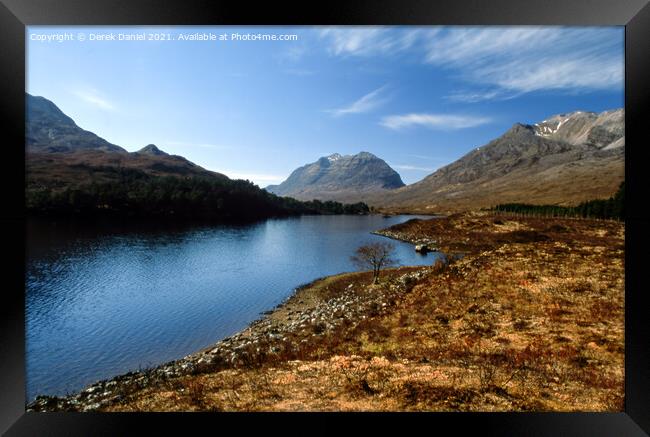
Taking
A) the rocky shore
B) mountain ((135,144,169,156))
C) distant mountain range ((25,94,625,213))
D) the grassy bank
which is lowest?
the rocky shore

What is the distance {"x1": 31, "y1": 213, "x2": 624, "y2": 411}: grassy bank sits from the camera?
6926 millimetres

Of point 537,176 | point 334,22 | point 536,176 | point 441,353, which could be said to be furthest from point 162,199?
point 536,176

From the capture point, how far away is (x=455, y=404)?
21.5ft

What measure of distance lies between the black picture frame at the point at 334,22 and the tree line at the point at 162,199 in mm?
29474

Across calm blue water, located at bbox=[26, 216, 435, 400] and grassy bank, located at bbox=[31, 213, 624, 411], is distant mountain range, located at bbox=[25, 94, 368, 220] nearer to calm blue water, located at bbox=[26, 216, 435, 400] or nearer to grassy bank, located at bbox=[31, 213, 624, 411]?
calm blue water, located at bbox=[26, 216, 435, 400]

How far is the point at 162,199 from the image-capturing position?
222 feet

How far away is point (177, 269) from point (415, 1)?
32.5 metres

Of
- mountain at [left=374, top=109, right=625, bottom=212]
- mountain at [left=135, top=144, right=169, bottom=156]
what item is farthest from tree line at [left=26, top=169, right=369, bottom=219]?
mountain at [left=374, top=109, right=625, bottom=212]

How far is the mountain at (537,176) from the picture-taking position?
325ft

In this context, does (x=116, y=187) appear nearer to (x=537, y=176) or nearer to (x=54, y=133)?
(x=54, y=133)

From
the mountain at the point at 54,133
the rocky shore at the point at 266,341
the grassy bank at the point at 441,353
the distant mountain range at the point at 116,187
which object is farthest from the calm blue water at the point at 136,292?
the mountain at the point at 54,133

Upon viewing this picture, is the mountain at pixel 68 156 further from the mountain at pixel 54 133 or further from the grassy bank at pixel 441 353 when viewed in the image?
the grassy bank at pixel 441 353

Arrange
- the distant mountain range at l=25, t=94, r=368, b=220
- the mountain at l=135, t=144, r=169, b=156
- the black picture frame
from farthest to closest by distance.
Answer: the mountain at l=135, t=144, r=169, b=156, the distant mountain range at l=25, t=94, r=368, b=220, the black picture frame

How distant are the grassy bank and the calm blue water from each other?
2.47m
